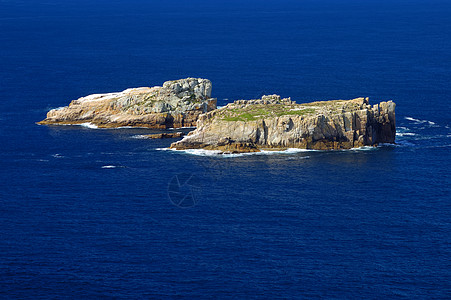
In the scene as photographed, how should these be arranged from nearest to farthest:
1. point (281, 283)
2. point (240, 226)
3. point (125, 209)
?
point (281, 283) → point (240, 226) → point (125, 209)

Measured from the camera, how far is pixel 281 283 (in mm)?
138125

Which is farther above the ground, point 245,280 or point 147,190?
point 147,190

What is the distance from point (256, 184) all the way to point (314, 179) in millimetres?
14136

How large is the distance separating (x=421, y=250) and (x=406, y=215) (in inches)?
746

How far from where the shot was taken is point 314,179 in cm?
19350

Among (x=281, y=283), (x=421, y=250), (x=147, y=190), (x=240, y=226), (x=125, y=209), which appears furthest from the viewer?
(x=147, y=190)

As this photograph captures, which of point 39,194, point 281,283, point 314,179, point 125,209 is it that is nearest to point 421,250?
point 281,283

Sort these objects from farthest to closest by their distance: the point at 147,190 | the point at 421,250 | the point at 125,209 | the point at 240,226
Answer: the point at 147,190, the point at 125,209, the point at 240,226, the point at 421,250

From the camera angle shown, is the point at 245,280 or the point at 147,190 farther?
the point at 147,190

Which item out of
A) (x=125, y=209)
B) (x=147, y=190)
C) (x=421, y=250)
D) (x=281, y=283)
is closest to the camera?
(x=281, y=283)

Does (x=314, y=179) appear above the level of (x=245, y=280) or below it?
above

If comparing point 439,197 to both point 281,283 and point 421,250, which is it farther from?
point 281,283

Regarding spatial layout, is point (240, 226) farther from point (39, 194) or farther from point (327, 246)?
point (39, 194)

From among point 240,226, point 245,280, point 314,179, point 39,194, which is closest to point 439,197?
point 314,179
